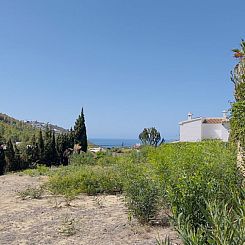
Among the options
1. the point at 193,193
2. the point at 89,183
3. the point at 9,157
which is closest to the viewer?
the point at 193,193

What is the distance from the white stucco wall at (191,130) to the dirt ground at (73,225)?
71.6 feet

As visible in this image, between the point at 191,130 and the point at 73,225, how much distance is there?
997 inches

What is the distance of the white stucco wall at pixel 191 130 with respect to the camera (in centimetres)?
2858

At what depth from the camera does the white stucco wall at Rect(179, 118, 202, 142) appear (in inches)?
1125

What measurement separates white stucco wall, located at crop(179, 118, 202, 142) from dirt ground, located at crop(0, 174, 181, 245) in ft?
71.6

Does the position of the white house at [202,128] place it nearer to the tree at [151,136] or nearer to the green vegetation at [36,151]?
the tree at [151,136]

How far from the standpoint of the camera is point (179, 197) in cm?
388

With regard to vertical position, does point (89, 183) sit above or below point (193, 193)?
below

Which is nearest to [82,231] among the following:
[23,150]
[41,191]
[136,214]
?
[136,214]

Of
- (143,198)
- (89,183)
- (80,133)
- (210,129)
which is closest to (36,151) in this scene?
(80,133)

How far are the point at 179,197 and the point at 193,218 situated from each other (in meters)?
0.29

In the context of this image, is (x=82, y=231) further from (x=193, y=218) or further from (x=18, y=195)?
(x=18, y=195)

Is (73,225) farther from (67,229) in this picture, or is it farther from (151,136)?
(151,136)

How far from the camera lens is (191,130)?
29.6 metres
